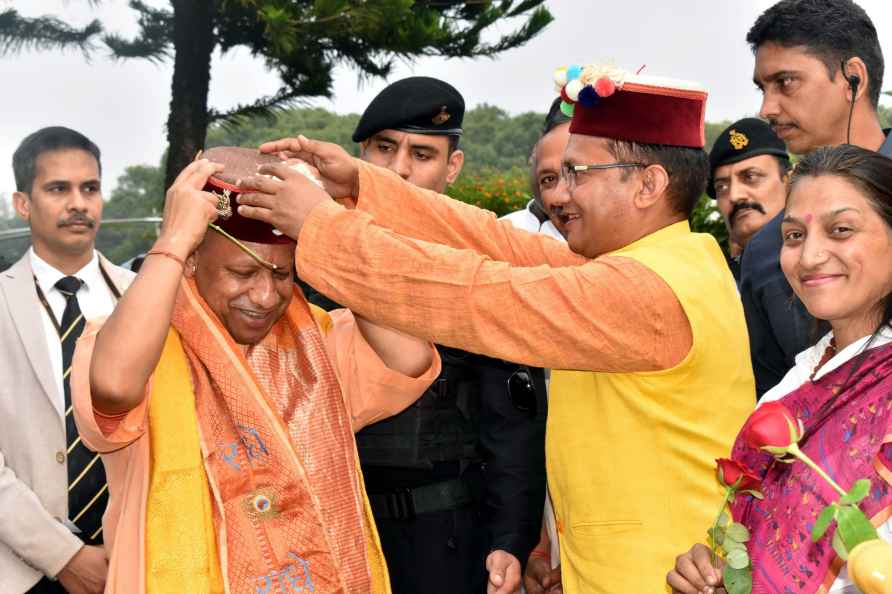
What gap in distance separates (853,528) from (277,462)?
159 cm

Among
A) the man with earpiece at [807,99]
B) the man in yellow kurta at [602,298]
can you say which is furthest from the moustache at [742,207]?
the man in yellow kurta at [602,298]

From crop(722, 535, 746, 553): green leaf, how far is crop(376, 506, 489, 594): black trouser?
4.98 feet

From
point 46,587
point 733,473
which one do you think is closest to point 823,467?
point 733,473

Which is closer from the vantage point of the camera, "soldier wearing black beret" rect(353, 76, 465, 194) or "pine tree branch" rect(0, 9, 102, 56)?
"soldier wearing black beret" rect(353, 76, 465, 194)

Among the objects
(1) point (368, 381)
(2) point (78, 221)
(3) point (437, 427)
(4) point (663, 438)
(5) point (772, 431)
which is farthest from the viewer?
(2) point (78, 221)

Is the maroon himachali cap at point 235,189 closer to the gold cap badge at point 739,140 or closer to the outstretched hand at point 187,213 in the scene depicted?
the outstretched hand at point 187,213

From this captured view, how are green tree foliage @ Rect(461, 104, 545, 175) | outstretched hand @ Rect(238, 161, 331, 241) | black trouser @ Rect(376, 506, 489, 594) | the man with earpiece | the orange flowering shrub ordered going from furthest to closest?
1. green tree foliage @ Rect(461, 104, 545, 175)
2. the orange flowering shrub
3. the man with earpiece
4. black trouser @ Rect(376, 506, 489, 594)
5. outstretched hand @ Rect(238, 161, 331, 241)

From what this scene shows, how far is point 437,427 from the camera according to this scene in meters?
3.76

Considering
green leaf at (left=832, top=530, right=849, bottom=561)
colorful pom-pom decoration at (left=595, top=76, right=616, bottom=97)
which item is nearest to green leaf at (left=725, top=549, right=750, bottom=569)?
green leaf at (left=832, top=530, right=849, bottom=561)

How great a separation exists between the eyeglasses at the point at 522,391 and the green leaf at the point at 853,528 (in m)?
1.90

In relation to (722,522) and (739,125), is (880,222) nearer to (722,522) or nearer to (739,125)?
(722,522)

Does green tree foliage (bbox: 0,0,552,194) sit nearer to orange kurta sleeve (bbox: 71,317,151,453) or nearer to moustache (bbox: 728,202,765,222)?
moustache (bbox: 728,202,765,222)

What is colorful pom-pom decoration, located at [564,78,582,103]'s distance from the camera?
2.90m

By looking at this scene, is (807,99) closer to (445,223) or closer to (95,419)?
(445,223)
